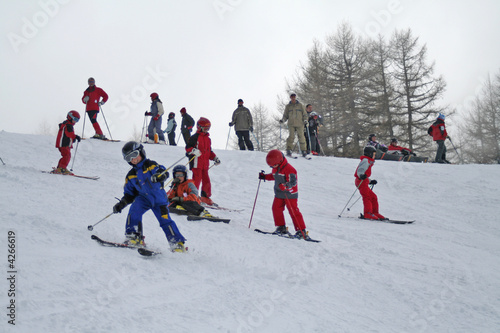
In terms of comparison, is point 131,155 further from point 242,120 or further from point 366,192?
point 242,120

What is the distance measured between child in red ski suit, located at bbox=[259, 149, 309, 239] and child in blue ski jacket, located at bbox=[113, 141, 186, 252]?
211cm

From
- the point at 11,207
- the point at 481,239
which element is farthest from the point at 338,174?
the point at 11,207

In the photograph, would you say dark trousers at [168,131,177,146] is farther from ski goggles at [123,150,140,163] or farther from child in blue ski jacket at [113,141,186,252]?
ski goggles at [123,150,140,163]

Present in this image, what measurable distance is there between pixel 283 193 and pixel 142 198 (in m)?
2.55

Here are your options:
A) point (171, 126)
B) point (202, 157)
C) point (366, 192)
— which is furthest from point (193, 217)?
point (171, 126)

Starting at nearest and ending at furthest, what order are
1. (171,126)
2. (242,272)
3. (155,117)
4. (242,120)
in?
(242,272)
(242,120)
(155,117)
(171,126)

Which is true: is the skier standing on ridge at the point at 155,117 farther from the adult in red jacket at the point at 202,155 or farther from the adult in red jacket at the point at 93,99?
the adult in red jacket at the point at 202,155

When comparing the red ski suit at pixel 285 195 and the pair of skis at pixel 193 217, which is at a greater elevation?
the red ski suit at pixel 285 195


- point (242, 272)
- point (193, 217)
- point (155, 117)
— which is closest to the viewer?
point (242, 272)

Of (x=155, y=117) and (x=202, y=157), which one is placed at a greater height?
(x=155, y=117)

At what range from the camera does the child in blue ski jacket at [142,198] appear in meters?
4.51

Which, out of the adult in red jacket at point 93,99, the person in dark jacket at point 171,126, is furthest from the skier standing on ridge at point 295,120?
the adult in red jacket at point 93,99

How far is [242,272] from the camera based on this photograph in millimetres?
3982

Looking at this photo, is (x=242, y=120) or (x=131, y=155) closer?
(x=131, y=155)
